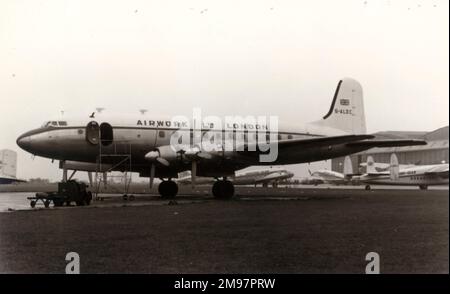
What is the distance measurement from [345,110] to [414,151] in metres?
4.32

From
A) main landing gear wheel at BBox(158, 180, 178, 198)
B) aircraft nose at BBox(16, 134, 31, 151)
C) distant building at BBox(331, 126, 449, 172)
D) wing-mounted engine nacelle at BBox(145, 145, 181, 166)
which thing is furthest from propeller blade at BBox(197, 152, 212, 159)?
distant building at BBox(331, 126, 449, 172)

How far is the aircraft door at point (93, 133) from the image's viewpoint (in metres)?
17.5

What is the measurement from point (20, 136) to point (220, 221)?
10108mm

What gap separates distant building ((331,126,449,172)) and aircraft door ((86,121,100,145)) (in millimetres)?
11386

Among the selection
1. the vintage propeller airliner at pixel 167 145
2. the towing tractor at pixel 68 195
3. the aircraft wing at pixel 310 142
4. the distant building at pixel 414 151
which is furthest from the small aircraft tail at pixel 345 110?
the towing tractor at pixel 68 195

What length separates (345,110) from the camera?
78.0ft

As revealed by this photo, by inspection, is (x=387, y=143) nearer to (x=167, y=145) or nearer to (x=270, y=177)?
(x=167, y=145)

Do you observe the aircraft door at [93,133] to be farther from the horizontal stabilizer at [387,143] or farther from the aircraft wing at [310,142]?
A: the horizontal stabilizer at [387,143]

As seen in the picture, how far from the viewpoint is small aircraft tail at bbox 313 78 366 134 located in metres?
23.7

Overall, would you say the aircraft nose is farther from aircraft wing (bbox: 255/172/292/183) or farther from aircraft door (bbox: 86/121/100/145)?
aircraft wing (bbox: 255/172/292/183)

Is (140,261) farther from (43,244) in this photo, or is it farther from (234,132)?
(234,132)

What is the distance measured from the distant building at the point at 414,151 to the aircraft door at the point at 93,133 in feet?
37.4

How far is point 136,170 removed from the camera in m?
20.4
